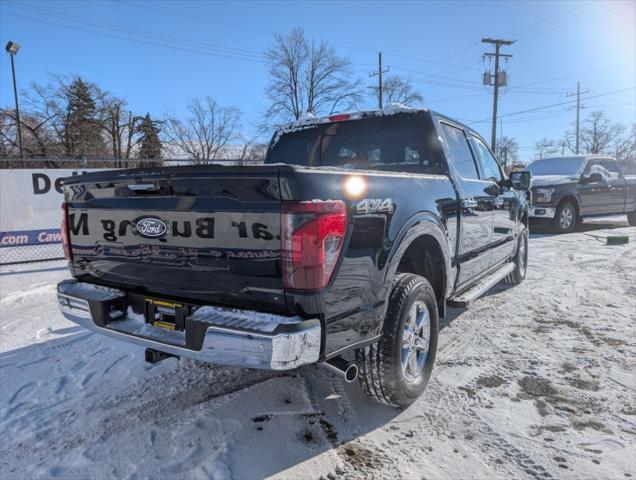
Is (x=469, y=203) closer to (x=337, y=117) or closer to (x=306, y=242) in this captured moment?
(x=337, y=117)

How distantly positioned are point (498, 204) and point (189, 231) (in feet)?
12.2

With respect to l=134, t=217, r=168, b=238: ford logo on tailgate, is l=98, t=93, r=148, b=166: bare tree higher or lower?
higher

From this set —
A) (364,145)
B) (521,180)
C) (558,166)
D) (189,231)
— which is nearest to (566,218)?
(558,166)

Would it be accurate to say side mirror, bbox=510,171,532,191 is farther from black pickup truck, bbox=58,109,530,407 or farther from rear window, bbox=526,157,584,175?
rear window, bbox=526,157,584,175

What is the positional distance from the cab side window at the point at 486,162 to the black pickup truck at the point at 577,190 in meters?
6.99

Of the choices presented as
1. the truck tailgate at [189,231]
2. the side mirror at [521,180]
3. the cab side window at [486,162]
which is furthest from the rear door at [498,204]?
the truck tailgate at [189,231]

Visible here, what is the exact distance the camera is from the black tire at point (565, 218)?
11289 millimetres

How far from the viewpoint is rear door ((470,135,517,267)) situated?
469 centimetres

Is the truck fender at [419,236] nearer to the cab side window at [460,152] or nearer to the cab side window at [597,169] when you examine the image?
the cab side window at [460,152]

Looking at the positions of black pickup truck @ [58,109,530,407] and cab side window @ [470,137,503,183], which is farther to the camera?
cab side window @ [470,137,503,183]

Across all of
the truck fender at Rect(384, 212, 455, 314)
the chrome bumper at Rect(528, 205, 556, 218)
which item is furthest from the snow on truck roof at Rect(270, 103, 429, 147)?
the chrome bumper at Rect(528, 205, 556, 218)

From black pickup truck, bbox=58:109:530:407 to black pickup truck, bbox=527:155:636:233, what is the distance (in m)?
9.18

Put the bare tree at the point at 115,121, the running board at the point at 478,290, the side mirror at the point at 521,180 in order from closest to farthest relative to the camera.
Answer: the running board at the point at 478,290
the side mirror at the point at 521,180
the bare tree at the point at 115,121

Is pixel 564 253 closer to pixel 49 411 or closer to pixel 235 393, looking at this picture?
pixel 235 393
